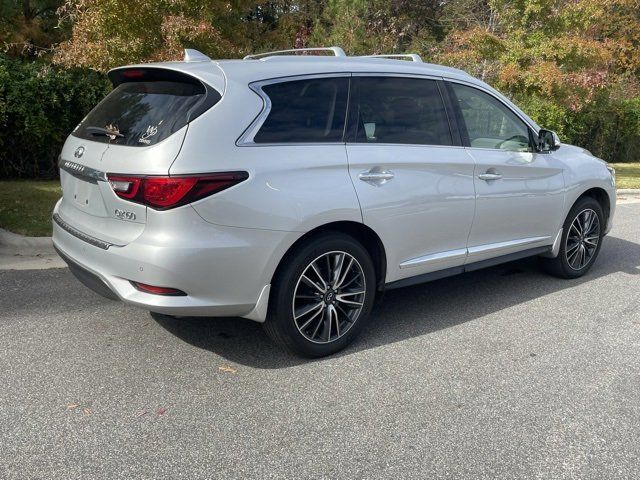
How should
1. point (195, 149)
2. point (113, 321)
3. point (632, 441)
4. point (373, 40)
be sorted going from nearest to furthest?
point (632, 441) → point (195, 149) → point (113, 321) → point (373, 40)

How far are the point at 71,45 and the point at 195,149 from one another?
6.48 meters

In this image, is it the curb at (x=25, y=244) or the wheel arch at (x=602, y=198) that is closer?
the wheel arch at (x=602, y=198)

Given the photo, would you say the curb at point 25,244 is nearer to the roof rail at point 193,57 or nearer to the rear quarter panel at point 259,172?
the roof rail at point 193,57

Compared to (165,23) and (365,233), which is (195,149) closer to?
(365,233)

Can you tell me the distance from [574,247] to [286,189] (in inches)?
135

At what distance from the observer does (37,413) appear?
3.15 m

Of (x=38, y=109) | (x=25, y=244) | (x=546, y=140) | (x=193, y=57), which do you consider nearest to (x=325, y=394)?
(x=193, y=57)

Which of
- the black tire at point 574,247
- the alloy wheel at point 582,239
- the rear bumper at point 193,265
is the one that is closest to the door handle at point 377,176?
the rear bumper at point 193,265

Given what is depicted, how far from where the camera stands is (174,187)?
3.22m

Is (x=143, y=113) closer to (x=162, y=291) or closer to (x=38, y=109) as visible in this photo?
(x=162, y=291)

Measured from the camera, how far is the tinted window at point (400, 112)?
160 inches

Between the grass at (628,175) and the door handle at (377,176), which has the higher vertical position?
the door handle at (377,176)

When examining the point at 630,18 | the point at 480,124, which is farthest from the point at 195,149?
the point at 630,18

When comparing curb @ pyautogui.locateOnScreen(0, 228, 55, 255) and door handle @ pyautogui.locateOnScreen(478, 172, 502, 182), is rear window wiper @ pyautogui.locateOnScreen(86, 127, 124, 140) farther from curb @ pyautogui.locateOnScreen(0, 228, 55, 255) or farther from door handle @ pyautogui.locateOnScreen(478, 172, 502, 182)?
curb @ pyautogui.locateOnScreen(0, 228, 55, 255)
